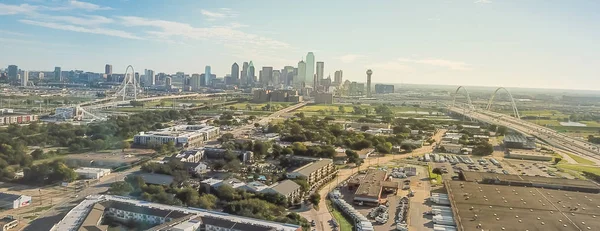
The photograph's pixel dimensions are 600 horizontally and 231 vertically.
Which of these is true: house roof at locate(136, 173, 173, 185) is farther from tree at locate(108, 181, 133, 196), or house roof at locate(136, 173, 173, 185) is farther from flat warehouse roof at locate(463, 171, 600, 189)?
flat warehouse roof at locate(463, 171, 600, 189)

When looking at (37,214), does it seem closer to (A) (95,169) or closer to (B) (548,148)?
(A) (95,169)

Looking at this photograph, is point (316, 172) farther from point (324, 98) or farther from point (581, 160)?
point (324, 98)

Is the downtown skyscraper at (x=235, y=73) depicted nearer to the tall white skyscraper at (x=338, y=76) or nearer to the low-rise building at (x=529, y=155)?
the tall white skyscraper at (x=338, y=76)

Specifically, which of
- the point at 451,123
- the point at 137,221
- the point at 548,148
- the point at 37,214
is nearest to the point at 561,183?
the point at 548,148

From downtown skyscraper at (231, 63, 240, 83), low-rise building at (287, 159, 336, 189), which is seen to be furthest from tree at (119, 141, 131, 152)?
downtown skyscraper at (231, 63, 240, 83)

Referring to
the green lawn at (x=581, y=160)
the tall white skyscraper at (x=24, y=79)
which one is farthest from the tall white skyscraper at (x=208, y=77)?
the green lawn at (x=581, y=160)

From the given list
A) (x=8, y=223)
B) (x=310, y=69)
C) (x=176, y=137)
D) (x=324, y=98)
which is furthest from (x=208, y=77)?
(x=8, y=223)
